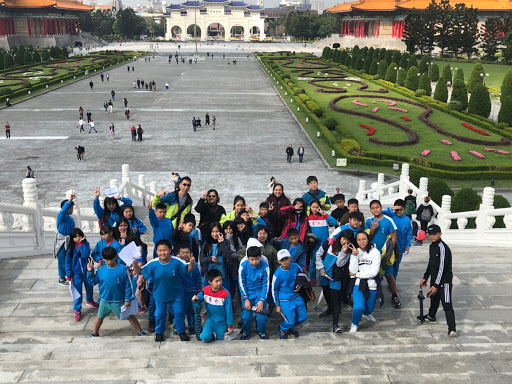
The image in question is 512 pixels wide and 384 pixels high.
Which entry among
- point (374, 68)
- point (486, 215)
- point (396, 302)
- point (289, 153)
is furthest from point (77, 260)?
point (374, 68)

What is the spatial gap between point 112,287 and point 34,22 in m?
98.4

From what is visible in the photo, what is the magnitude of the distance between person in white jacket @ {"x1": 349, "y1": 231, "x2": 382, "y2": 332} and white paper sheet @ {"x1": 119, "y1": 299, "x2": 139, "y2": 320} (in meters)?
2.91

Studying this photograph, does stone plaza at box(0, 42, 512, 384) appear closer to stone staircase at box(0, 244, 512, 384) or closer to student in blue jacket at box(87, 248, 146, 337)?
stone staircase at box(0, 244, 512, 384)

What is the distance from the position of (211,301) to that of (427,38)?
243ft

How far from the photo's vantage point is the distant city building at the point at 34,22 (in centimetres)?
8681

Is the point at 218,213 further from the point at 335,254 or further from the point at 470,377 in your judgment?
the point at 470,377

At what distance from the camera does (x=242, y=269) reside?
7.02m

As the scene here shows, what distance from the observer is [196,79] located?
57562 mm

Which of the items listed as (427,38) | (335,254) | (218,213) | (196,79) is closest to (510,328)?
(335,254)

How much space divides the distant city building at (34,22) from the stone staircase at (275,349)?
285 feet

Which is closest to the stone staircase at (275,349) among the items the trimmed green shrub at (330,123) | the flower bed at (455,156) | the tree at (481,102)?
the flower bed at (455,156)

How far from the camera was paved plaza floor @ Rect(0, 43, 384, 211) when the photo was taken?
70.7 ft

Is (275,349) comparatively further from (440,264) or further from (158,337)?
(440,264)

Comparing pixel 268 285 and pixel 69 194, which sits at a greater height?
pixel 69 194
